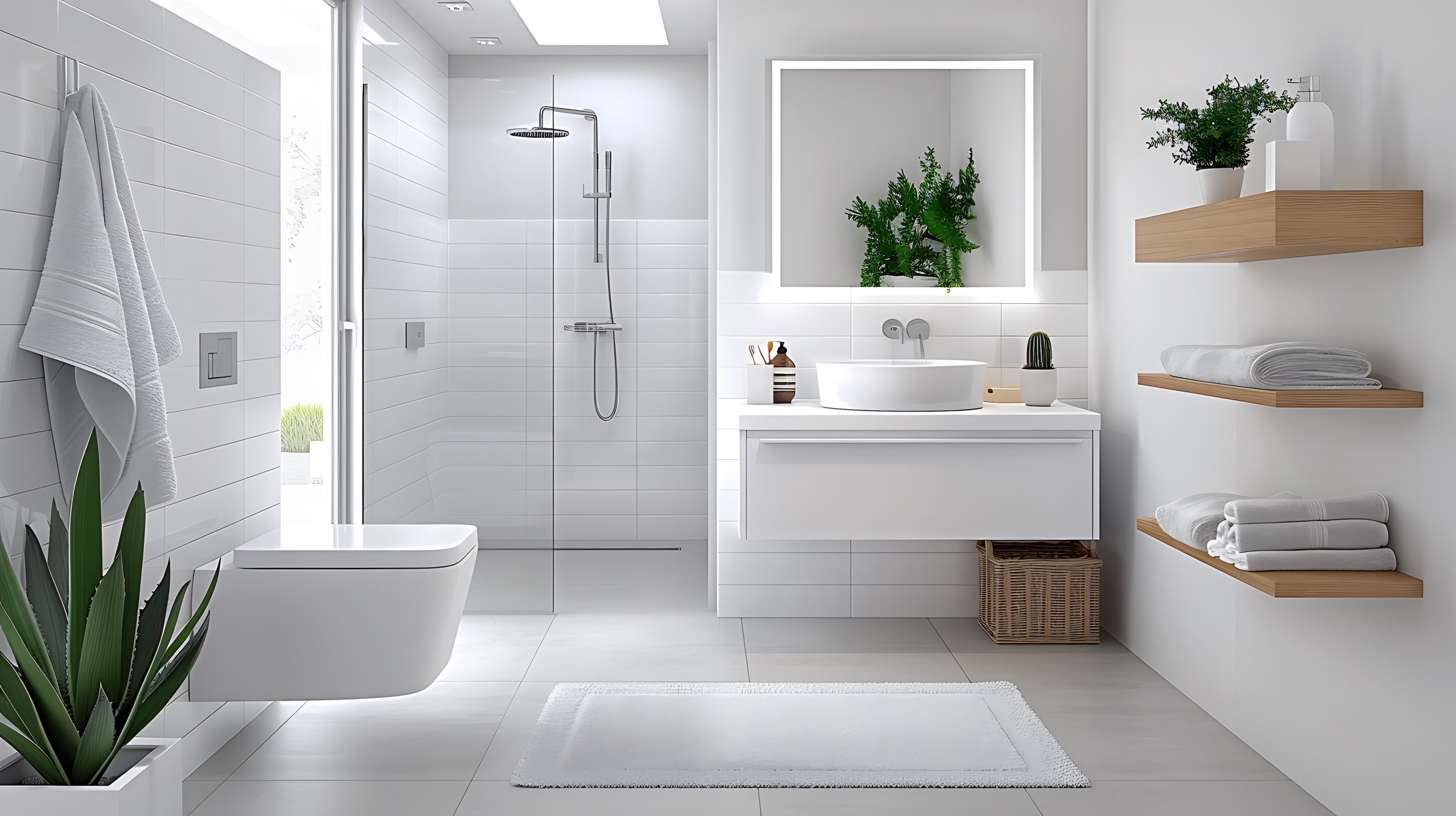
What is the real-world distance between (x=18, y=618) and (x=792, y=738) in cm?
175

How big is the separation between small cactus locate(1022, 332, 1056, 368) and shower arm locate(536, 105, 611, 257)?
166cm

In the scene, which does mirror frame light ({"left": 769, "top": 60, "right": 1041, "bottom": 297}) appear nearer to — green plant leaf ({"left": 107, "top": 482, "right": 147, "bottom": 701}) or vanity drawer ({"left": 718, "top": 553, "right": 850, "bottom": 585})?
vanity drawer ({"left": 718, "top": 553, "right": 850, "bottom": 585})

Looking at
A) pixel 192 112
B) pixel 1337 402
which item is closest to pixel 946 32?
pixel 1337 402

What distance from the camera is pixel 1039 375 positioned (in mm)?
3572

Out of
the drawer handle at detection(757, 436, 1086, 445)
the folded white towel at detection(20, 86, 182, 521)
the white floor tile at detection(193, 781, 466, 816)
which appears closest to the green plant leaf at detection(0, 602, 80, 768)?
the folded white towel at detection(20, 86, 182, 521)

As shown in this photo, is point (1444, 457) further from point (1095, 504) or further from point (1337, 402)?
point (1095, 504)

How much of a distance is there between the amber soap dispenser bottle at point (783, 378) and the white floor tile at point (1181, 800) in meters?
1.67

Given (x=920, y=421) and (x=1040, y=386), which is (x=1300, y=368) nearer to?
(x=920, y=421)

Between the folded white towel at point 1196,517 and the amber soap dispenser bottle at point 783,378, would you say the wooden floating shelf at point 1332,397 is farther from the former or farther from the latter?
the amber soap dispenser bottle at point 783,378

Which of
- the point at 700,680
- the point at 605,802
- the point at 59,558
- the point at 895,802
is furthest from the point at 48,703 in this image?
the point at 700,680

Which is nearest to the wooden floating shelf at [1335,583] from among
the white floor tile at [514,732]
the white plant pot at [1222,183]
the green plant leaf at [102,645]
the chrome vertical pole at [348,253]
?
the white plant pot at [1222,183]

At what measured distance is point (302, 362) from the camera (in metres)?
4.34

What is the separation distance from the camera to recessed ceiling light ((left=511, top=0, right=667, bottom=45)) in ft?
14.2

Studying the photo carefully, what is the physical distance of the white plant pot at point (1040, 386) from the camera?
3568 mm
